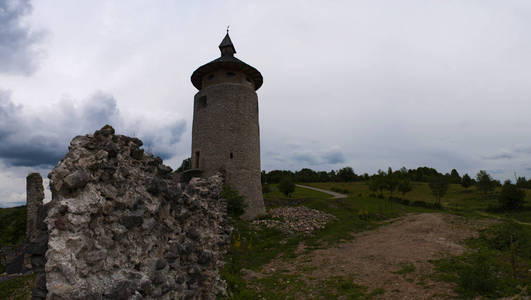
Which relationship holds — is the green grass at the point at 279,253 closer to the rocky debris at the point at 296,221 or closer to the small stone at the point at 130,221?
the rocky debris at the point at 296,221

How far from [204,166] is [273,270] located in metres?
9.33

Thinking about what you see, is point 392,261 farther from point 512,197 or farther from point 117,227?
point 512,197

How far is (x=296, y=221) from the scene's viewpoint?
54.1ft

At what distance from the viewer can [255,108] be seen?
18.3 m

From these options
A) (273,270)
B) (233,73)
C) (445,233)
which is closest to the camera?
(273,270)

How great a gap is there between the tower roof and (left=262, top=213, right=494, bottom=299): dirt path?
1198 centimetres

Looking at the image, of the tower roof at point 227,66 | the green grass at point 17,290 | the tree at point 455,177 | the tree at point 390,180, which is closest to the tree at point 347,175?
the tree at point 455,177

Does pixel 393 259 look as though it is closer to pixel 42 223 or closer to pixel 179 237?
pixel 179 237

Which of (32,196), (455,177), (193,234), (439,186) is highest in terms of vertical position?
Answer: (32,196)

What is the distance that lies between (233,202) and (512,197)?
90.5 feet

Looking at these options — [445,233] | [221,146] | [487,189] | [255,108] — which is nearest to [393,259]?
[445,233]

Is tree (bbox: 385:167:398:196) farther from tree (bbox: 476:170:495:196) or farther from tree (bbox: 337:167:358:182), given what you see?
tree (bbox: 337:167:358:182)

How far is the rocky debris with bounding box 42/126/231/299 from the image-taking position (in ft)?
8.13

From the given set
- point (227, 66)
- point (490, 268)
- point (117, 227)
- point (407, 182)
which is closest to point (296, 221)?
point (490, 268)
